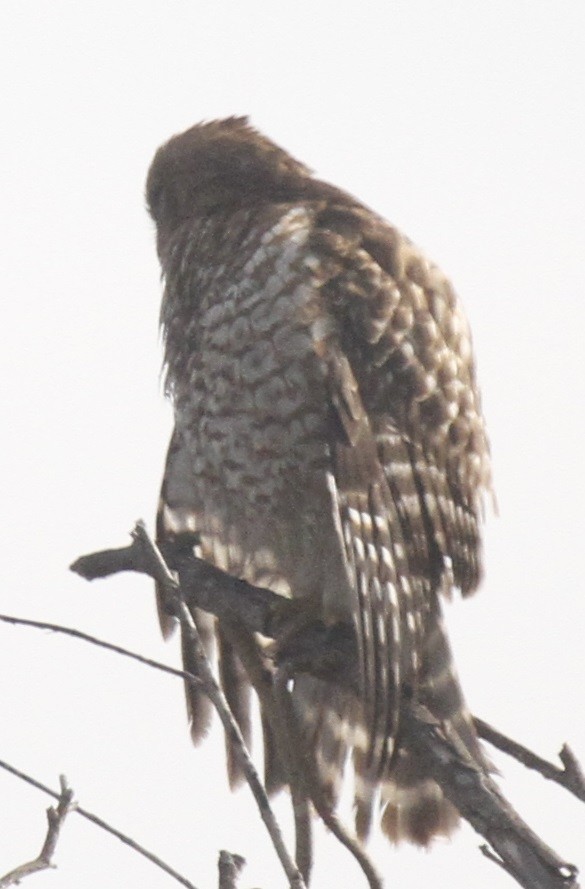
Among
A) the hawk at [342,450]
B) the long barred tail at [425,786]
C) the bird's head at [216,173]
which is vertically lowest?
the long barred tail at [425,786]

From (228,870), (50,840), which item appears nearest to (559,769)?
(228,870)

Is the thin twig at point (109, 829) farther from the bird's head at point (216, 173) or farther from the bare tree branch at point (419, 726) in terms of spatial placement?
the bird's head at point (216, 173)

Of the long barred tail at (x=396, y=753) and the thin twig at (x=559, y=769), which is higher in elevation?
the thin twig at (x=559, y=769)

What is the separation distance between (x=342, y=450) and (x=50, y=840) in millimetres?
2419

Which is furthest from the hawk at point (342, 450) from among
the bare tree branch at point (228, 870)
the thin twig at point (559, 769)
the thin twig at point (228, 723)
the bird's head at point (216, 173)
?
the bare tree branch at point (228, 870)

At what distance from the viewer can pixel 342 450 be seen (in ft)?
18.8

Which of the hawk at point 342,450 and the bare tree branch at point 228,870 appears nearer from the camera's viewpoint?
the bare tree branch at point 228,870

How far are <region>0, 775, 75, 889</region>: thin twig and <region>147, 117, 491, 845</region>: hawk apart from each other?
1897 mm

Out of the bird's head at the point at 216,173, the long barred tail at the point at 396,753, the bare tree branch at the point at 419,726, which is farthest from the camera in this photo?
the bird's head at the point at 216,173

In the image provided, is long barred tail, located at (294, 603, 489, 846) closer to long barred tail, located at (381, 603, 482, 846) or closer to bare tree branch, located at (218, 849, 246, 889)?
long barred tail, located at (381, 603, 482, 846)

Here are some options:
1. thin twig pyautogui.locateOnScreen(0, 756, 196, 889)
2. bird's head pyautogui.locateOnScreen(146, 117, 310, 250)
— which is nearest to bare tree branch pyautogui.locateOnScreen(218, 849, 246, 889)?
thin twig pyautogui.locateOnScreen(0, 756, 196, 889)

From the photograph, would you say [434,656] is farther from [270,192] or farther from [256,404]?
[270,192]

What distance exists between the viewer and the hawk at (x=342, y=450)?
5723 millimetres

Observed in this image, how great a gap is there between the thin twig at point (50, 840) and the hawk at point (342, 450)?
74.7 inches
